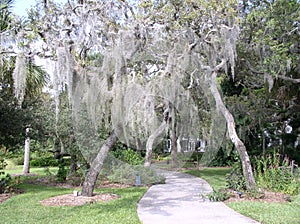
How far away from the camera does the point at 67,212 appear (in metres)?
5.39

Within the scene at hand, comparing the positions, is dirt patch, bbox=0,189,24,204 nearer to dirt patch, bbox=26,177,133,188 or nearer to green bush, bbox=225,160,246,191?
dirt patch, bbox=26,177,133,188

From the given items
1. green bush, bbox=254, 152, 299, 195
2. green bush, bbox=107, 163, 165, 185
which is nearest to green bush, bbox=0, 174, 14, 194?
green bush, bbox=107, 163, 165, 185

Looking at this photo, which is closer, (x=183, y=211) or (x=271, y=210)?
(x=271, y=210)

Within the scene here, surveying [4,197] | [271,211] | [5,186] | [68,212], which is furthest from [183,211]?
[5,186]

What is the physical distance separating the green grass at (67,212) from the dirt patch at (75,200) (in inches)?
8.0

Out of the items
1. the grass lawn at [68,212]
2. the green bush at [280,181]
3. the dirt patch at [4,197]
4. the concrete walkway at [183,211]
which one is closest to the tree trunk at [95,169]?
the grass lawn at [68,212]

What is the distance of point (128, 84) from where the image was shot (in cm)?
704

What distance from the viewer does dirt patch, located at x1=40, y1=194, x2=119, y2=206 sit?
20.4 feet

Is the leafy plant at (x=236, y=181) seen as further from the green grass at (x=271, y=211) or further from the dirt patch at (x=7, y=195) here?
the dirt patch at (x=7, y=195)

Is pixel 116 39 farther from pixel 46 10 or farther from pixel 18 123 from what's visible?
pixel 18 123

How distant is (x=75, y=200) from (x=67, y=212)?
3.53ft

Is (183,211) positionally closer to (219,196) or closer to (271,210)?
(219,196)

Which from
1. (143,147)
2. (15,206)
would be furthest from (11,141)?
(143,147)

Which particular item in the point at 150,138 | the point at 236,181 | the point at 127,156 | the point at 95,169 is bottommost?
the point at 236,181
